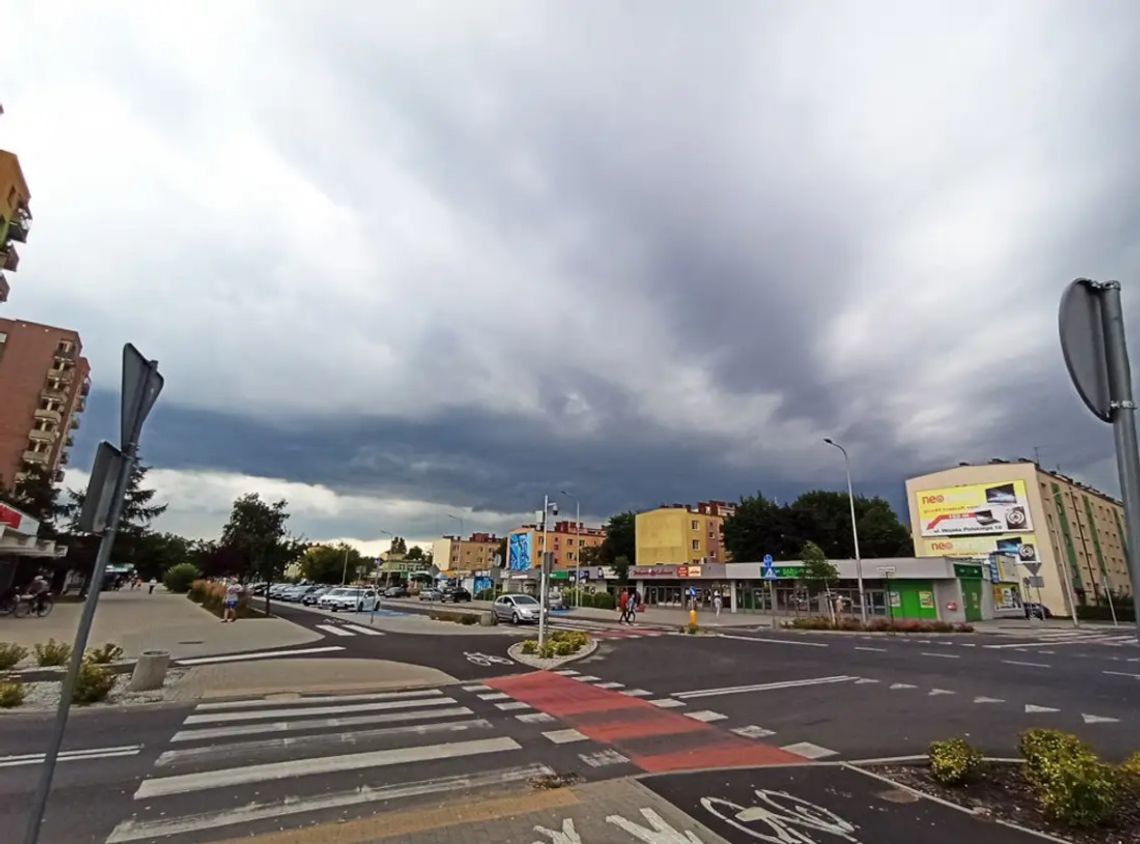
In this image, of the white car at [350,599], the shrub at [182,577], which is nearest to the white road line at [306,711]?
the white car at [350,599]

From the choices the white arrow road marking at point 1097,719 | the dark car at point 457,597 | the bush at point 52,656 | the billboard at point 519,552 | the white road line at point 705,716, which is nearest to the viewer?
the white road line at point 705,716

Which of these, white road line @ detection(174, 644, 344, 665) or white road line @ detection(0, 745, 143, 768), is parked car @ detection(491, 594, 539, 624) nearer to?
white road line @ detection(174, 644, 344, 665)

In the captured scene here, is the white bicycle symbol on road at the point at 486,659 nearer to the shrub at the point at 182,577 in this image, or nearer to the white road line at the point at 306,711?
the white road line at the point at 306,711

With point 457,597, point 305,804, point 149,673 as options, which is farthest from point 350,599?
point 305,804

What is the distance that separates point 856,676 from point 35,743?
16438 millimetres

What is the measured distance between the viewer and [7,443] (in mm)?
60344

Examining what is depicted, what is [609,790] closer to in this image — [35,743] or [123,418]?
[123,418]

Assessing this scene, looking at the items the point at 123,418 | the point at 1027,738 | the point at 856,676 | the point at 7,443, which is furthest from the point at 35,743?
the point at 7,443

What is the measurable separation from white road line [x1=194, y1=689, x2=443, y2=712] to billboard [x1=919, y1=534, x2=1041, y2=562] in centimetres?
6238

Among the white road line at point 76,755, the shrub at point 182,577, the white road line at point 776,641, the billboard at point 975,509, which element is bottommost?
the white road line at point 76,755

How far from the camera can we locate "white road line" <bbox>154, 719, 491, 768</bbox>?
7395 mm

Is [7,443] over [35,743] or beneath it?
over

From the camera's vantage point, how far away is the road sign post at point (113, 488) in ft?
11.4

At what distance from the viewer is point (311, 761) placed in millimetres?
7141
